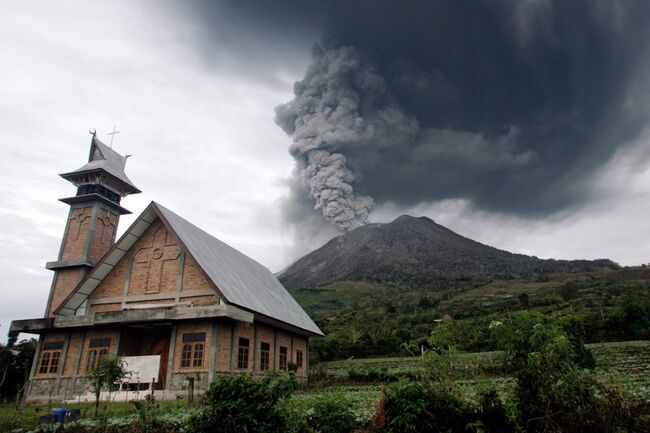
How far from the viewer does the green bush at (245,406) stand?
8.10 m

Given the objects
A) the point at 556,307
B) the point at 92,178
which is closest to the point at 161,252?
the point at 92,178

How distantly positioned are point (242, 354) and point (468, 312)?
37.5 meters

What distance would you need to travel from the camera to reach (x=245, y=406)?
8.22 meters

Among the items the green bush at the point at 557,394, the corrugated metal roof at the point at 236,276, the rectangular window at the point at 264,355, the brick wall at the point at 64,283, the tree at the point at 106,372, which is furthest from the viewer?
the brick wall at the point at 64,283

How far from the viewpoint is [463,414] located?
26.6ft

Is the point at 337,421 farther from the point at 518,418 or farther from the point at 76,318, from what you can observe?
the point at 76,318

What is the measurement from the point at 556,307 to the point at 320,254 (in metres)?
128

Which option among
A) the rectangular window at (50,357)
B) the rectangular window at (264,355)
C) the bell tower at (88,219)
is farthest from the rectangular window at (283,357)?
the bell tower at (88,219)

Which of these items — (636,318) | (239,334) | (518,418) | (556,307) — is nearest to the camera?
(518,418)

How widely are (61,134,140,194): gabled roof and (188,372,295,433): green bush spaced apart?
2201 cm

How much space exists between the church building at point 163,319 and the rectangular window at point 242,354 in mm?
40

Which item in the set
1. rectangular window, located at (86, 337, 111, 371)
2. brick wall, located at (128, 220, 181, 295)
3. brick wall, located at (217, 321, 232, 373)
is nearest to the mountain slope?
brick wall, located at (128, 220, 181, 295)

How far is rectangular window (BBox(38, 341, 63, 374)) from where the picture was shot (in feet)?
66.1

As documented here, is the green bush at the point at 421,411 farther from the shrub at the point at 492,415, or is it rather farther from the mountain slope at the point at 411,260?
the mountain slope at the point at 411,260
